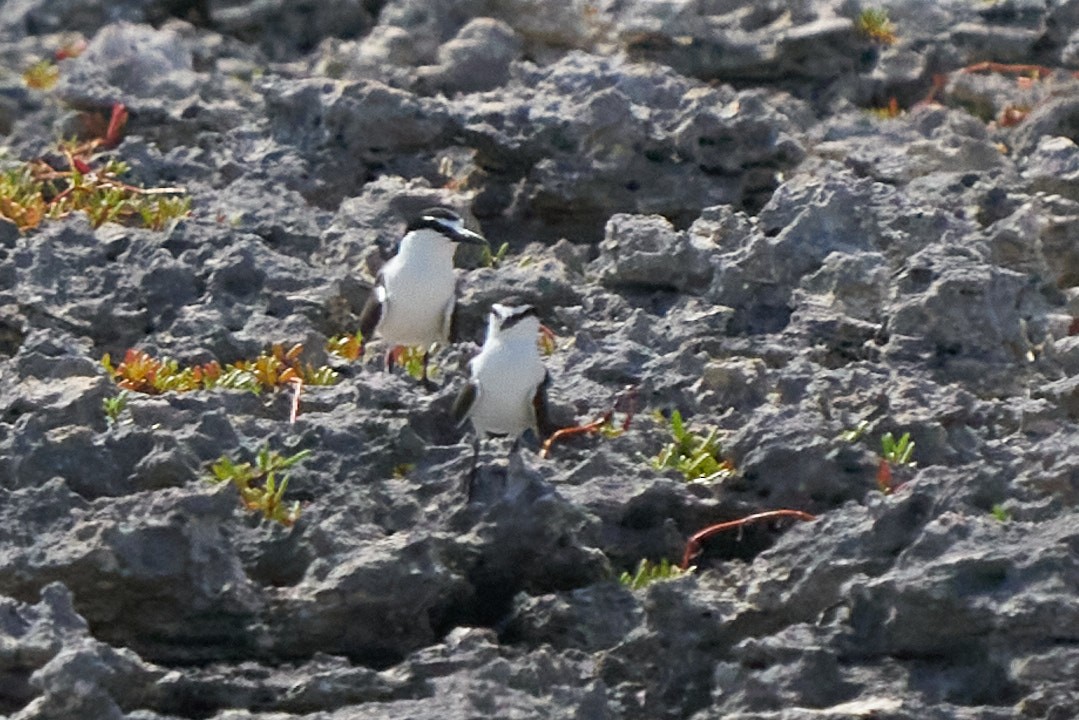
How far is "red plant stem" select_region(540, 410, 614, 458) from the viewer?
9.39 metres

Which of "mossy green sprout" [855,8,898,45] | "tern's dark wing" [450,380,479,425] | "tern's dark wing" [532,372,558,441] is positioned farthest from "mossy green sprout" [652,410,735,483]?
"mossy green sprout" [855,8,898,45]

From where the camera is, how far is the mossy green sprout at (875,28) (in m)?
14.9

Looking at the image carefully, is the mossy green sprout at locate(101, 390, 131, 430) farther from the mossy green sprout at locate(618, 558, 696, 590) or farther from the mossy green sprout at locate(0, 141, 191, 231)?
the mossy green sprout at locate(0, 141, 191, 231)

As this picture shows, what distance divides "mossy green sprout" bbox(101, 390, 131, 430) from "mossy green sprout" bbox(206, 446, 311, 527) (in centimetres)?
60

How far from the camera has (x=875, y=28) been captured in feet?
49.1

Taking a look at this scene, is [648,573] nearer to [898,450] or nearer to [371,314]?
[898,450]

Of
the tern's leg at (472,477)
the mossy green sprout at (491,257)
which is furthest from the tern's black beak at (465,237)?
the tern's leg at (472,477)

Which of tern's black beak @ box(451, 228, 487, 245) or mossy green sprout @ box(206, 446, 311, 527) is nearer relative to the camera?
mossy green sprout @ box(206, 446, 311, 527)

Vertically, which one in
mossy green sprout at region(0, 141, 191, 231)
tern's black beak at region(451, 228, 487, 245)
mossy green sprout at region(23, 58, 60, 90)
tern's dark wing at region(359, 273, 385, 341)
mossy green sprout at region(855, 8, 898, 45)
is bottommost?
tern's dark wing at region(359, 273, 385, 341)

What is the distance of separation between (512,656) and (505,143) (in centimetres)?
539

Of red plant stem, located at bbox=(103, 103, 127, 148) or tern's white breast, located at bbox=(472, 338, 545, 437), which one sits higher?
red plant stem, located at bbox=(103, 103, 127, 148)

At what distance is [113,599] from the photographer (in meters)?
7.76

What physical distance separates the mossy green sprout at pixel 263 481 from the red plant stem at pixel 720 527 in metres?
1.55

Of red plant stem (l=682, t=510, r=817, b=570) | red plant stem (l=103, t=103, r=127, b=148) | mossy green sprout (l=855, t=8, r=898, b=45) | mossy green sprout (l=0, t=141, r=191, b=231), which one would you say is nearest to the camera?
red plant stem (l=682, t=510, r=817, b=570)
